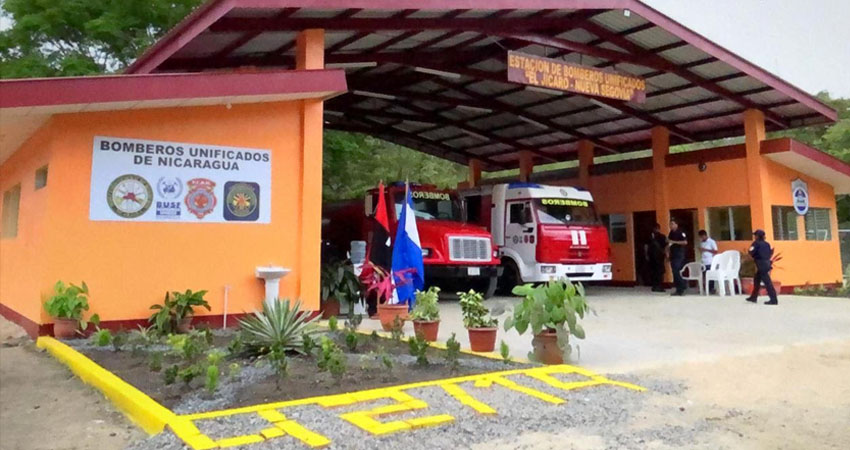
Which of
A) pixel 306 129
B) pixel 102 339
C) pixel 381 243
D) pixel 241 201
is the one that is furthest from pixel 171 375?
pixel 381 243

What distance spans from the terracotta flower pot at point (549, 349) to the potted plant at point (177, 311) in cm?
422

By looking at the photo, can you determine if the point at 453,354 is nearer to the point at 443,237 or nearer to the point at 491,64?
the point at 443,237

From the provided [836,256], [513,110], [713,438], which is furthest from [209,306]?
[836,256]

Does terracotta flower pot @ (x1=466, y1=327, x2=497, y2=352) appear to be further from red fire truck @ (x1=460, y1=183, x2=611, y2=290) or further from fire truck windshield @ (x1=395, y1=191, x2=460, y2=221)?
red fire truck @ (x1=460, y1=183, x2=611, y2=290)

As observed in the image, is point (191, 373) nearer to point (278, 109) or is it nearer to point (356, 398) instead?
point (356, 398)

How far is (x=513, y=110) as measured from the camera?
1708 cm

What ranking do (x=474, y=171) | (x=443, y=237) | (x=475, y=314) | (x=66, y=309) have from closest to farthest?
1. (x=475, y=314)
2. (x=66, y=309)
3. (x=443, y=237)
4. (x=474, y=171)

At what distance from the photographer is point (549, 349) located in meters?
6.03

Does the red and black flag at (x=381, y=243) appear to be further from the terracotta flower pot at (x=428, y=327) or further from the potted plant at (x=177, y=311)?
the potted plant at (x=177, y=311)

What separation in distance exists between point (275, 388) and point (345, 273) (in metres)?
5.03

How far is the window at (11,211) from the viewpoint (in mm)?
9867

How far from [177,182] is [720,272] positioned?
37.3 ft

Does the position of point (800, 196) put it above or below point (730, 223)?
above

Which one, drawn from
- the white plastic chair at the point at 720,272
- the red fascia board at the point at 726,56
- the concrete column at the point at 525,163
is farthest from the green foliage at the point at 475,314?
the concrete column at the point at 525,163
